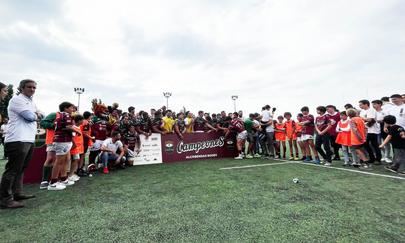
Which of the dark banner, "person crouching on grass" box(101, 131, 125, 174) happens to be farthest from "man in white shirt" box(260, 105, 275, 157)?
"person crouching on grass" box(101, 131, 125, 174)

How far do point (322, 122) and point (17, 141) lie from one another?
26.5ft

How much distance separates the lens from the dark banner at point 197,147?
8523mm

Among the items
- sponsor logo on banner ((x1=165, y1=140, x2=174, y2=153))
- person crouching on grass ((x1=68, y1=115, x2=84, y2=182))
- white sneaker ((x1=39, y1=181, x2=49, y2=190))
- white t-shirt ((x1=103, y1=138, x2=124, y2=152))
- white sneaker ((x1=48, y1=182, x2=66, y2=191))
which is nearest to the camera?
white sneaker ((x1=48, y1=182, x2=66, y2=191))

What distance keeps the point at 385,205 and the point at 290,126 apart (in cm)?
616

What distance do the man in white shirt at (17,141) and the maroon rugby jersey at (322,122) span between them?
306 inches

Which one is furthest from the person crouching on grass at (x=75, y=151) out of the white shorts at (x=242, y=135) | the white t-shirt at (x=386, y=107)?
the white t-shirt at (x=386, y=107)

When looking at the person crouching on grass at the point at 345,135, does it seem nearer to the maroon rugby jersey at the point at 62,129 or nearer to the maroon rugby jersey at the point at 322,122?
the maroon rugby jersey at the point at 322,122

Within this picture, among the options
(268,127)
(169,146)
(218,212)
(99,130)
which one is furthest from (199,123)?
(218,212)

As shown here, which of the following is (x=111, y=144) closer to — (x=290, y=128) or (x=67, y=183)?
(x=67, y=183)

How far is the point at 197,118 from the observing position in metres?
10.7

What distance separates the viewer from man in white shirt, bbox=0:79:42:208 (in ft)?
11.3

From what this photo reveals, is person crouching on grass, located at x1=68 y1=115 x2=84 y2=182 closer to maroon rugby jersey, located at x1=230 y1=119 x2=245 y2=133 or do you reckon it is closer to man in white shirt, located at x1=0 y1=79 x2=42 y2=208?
man in white shirt, located at x1=0 y1=79 x2=42 y2=208

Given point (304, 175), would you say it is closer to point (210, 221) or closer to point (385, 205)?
point (385, 205)

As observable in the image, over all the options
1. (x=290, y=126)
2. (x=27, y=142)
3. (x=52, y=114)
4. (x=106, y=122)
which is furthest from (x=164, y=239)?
(x=290, y=126)
